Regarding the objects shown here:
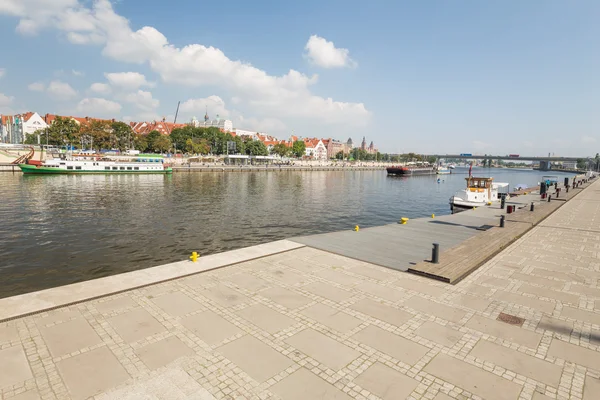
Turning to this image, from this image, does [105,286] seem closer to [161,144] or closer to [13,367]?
[13,367]

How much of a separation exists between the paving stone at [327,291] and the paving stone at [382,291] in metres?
0.74

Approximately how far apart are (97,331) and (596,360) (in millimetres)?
11766

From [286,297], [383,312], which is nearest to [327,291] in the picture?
[286,297]

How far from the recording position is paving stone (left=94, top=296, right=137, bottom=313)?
9.01 metres

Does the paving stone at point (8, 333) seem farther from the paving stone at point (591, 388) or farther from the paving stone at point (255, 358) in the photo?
the paving stone at point (591, 388)

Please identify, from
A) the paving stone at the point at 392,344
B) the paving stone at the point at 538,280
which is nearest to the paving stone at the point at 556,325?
the paving stone at the point at 538,280

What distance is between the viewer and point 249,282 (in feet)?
36.9

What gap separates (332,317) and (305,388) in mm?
2958

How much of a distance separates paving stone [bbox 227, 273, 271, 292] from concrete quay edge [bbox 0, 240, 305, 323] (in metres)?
1.37

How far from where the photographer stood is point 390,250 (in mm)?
15867

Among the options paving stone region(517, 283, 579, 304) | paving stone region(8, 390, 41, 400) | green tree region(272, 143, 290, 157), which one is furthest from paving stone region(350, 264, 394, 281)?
green tree region(272, 143, 290, 157)

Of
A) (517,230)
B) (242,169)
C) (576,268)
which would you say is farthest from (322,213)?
(242,169)

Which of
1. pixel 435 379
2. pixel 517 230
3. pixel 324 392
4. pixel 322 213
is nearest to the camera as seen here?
pixel 324 392

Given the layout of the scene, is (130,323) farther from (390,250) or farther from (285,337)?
(390,250)
